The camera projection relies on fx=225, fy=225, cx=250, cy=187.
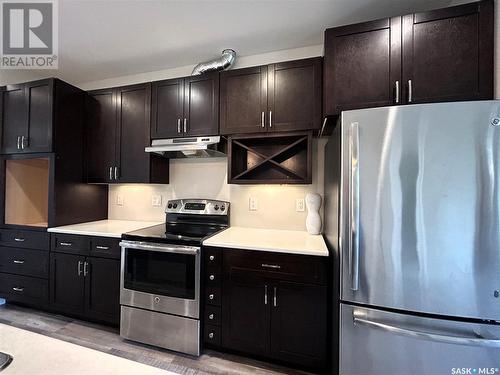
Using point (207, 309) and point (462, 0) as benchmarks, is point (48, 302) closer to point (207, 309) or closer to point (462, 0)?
point (207, 309)

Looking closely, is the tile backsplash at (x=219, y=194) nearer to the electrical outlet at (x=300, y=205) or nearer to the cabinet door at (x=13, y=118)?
the electrical outlet at (x=300, y=205)

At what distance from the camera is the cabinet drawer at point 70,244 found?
210 centimetres

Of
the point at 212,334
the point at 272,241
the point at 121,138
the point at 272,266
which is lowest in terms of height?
the point at 212,334

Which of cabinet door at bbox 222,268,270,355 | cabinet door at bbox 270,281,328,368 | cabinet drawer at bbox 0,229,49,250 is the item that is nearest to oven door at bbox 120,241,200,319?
cabinet door at bbox 222,268,270,355

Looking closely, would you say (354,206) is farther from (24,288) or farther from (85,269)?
(24,288)

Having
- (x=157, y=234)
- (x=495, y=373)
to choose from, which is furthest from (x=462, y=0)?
(x=157, y=234)

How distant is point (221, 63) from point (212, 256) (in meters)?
1.76

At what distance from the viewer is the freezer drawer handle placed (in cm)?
108

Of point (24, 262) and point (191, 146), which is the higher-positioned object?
point (191, 146)

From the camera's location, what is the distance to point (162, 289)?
1.84m

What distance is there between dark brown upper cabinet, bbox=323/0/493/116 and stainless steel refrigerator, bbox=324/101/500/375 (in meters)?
0.33

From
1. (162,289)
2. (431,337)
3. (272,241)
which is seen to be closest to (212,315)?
(162,289)

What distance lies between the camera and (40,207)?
271cm

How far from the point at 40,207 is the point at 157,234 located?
1.87m
